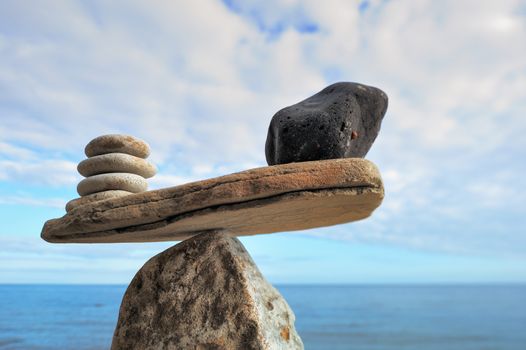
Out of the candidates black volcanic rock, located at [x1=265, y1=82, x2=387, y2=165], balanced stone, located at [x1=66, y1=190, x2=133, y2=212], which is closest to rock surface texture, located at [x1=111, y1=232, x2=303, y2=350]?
balanced stone, located at [x1=66, y1=190, x2=133, y2=212]

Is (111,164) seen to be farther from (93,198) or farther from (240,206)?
(240,206)

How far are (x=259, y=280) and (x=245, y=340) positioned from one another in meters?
0.53

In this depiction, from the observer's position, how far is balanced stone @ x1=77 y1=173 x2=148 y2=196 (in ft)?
12.4

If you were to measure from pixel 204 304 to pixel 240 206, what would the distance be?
76 cm

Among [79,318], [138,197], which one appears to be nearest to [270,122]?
[138,197]

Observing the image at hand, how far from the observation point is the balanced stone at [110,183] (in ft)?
12.4

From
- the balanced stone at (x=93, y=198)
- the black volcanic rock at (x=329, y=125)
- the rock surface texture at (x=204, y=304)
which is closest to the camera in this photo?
the rock surface texture at (x=204, y=304)

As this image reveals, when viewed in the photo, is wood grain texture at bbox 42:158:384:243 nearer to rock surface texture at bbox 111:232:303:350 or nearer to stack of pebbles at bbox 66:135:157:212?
rock surface texture at bbox 111:232:303:350

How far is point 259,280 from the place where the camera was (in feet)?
11.2

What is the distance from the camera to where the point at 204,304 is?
313cm

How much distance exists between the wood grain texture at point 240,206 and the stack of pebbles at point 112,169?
15.9 inches

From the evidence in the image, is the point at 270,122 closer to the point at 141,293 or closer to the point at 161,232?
the point at 161,232

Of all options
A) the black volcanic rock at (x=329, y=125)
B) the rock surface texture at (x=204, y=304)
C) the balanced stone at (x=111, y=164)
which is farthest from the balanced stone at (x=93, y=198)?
the black volcanic rock at (x=329, y=125)

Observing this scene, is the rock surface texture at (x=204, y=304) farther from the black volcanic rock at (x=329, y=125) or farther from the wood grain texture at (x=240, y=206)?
the black volcanic rock at (x=329, y=125)
